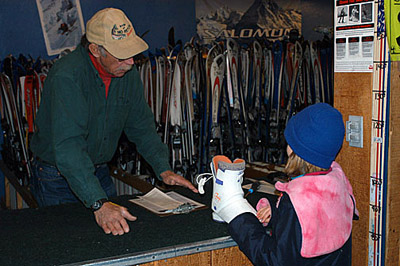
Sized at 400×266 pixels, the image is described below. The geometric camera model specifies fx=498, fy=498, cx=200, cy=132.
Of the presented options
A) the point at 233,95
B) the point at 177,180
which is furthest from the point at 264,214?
the point at 233,95

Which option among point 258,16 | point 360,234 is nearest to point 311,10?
point 258,16

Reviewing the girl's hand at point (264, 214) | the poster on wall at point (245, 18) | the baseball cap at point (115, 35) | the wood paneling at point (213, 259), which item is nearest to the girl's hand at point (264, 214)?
the girl's hand at point (264, 214)

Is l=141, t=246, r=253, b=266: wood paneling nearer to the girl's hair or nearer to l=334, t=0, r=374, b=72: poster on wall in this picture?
the girl's hair

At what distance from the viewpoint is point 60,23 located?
18.2 feet

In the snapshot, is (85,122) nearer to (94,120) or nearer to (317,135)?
(94,120)

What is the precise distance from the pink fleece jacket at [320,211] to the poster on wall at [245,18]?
4.86m

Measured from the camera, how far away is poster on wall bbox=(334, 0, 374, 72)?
2.12m

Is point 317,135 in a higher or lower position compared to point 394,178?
higher

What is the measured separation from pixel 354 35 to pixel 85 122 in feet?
4.18

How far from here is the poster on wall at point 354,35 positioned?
212 cm

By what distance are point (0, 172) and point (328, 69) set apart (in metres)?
3.93

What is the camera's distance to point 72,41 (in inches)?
222

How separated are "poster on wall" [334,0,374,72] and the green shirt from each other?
1067mm

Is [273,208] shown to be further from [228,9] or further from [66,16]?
[228,9]
